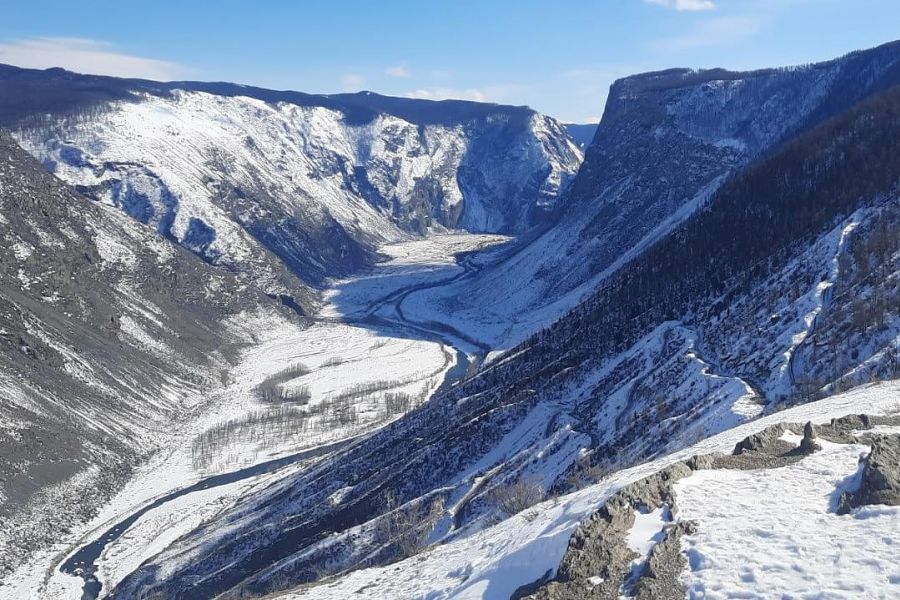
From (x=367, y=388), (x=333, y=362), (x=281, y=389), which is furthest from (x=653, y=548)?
(x=333, y=362)

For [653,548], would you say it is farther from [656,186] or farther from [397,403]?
[656,186]

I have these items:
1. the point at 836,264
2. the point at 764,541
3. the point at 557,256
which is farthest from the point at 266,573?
the point at 557,256

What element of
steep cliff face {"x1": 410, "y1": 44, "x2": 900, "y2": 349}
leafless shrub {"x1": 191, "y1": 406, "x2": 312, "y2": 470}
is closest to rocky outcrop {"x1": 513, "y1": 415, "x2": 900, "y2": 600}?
leafless shrub {"x1": 191, "y1": 406, "x2": 312, "y2": 470}

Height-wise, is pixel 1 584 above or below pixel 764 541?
below

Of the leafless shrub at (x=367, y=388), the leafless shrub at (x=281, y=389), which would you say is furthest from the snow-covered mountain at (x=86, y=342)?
the leafless shrub at (x=367, y=388)

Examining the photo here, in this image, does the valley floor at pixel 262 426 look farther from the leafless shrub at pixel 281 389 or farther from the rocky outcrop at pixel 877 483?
the rocky outcrop at pixel 877 483

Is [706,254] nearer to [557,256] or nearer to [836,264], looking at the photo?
[836,264]
